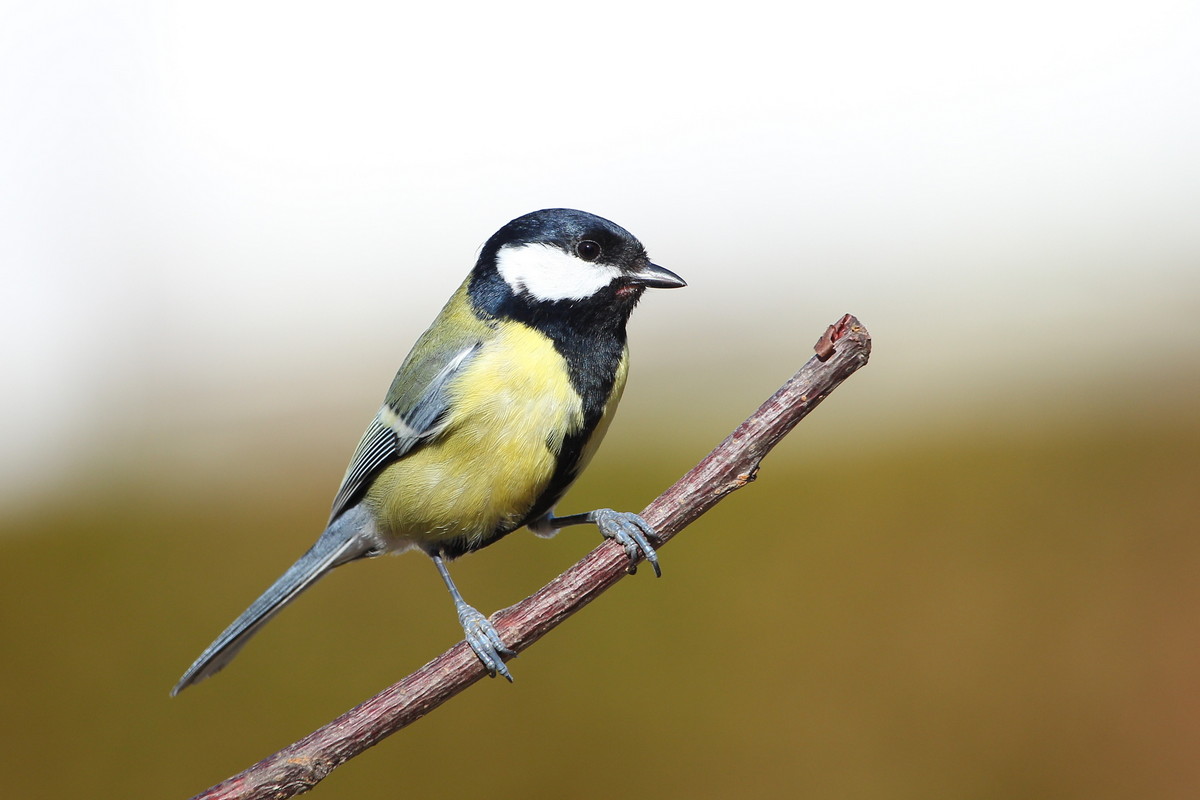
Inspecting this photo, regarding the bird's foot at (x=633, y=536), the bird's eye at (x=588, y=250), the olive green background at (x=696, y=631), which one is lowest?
the olive green background at (x=696, y=631)

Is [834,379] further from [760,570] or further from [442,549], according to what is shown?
[760,570]

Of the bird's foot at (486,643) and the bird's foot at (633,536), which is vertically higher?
the bird's foot at (633,536)

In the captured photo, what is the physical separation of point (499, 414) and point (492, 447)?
0.04 meters

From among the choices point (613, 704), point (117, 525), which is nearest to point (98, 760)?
point (117, 525)

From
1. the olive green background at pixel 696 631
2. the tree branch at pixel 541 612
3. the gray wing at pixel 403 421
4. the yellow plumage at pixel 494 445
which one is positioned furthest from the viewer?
the olive green background at pixel 696 631

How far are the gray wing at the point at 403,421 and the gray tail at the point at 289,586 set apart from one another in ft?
0.11

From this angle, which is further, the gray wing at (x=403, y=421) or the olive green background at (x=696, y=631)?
the olive green background at (x=696, y=631)

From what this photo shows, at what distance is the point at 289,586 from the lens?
1179 mm

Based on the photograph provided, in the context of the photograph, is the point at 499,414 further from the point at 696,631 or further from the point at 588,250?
the point at 696,631

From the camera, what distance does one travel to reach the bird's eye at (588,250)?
1030 mm

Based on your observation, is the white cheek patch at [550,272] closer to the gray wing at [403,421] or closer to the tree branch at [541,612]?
the gray wing at [403,421]

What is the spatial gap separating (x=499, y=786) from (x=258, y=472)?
0.95 metres

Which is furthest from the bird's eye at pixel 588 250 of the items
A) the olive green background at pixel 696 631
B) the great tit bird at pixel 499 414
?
the olive green background at pixel 696 631

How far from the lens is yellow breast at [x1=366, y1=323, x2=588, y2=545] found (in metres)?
1.01
